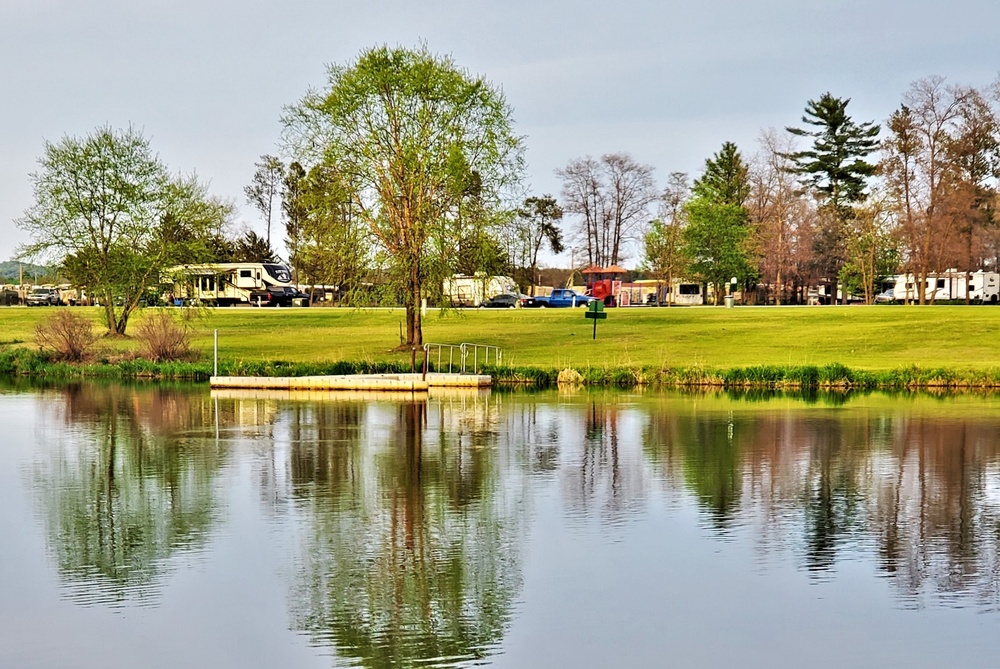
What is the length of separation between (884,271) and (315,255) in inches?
2414

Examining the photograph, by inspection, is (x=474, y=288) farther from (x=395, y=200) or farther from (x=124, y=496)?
(x=124, y=496)

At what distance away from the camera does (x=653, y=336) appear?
190ft

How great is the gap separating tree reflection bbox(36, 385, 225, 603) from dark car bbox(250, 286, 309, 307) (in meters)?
60.9

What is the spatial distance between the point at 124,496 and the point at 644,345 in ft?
117

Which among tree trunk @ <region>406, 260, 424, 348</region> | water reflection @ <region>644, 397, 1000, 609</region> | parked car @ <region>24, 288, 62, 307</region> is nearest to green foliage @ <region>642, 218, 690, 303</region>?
parked car @ <region>24, 288, 62, 307</region>

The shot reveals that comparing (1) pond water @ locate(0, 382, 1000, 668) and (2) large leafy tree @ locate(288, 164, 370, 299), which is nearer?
(1) pond water @ locate(0, 382, 1000, 668)

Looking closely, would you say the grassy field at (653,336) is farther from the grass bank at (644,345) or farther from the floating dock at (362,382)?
the floating dock at (362,382)

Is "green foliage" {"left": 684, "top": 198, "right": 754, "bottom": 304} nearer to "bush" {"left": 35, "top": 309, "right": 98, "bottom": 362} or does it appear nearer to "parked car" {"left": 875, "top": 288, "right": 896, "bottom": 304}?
"parked car" {"left": 875, "top": 288, "right": 896, "bottom": 304}

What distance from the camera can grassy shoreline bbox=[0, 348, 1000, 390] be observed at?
4162 centimetres

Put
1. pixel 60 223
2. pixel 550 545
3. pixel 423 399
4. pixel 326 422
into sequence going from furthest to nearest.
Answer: pixel 60 223
pixel 423 399
pixel 326 422
pixel 550 545

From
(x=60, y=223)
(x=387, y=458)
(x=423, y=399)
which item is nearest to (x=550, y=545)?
(x=387, y=458)

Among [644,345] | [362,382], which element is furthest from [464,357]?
[644,345]

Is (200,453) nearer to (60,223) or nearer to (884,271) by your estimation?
(60,223)

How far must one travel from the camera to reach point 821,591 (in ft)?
49.9
